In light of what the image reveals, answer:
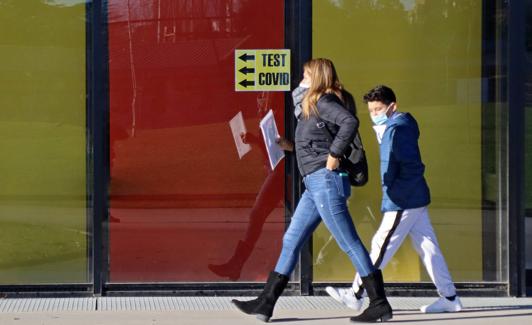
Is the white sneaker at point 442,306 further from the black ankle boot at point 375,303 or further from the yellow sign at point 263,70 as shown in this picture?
the yellow sign at point 263,70

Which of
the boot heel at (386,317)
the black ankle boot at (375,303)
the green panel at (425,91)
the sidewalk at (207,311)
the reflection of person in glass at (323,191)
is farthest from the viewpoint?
the green panel at (425,91)

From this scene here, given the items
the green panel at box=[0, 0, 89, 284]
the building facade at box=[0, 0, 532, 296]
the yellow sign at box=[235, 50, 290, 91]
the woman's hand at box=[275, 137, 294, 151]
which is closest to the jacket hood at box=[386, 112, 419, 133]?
the woman's hand at box=[275, 137, 294, 151]

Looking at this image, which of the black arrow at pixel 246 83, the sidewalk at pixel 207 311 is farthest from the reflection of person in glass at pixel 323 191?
the black arrow at pixel 246 83

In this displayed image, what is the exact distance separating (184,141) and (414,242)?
6.21 ft

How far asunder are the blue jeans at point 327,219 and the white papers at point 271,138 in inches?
26.7

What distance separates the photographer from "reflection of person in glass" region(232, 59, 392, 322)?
7.39m

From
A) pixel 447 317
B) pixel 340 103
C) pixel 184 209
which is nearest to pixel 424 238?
pixel 447 317

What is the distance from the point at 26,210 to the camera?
8.45 m

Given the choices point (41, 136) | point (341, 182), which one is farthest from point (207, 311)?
point (41, 136)

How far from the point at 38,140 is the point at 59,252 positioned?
2.81ft

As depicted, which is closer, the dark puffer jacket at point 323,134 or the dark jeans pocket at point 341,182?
the dark puffer jacket at point 323,134

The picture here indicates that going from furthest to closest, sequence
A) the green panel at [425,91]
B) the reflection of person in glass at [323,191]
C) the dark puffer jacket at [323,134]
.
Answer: the green panel at [425,91], the reflection of person in glass at [323,191], the dark puffer jacket at [323,134]

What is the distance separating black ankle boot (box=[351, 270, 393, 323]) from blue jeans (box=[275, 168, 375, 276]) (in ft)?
0.19

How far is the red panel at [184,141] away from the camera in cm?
845
